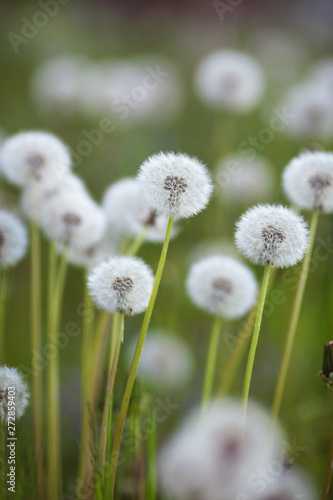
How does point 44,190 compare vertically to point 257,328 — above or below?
above

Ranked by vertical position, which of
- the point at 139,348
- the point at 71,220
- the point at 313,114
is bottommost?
the point at 139,348

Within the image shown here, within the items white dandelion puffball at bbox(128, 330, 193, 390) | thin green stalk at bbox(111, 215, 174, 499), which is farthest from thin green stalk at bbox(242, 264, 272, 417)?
white dandelion puffball at bbox(128, 330, 193, 390)

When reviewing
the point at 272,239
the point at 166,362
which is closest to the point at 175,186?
the point at 272,239

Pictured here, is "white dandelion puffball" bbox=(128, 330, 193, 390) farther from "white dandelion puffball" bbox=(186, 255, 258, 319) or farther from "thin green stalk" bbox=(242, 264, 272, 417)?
"thin green stalk" bbox=(242, 264, 272, 417)

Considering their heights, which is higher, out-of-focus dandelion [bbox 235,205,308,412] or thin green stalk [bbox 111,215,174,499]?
out-of-focus dandelion [bbox 235,205,308,412]

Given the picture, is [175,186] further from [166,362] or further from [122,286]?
[166,362]

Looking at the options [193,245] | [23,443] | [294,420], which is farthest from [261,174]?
[23,443]

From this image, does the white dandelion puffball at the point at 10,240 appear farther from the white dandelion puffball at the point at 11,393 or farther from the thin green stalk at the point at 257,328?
the thin green stalk at the point at 257,328
